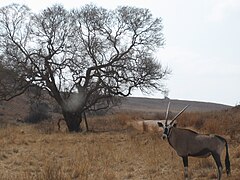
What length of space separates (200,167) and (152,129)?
1320 centimetres

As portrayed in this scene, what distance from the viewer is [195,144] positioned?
10406 millimetres

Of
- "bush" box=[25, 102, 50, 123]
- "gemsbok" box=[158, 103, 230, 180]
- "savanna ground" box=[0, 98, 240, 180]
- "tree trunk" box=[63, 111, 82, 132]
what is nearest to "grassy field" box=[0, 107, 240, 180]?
"savanna ground" box=[0, 98, 240, 180]

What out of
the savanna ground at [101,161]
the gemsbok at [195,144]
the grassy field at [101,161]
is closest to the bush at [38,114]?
the savanna ground at [101,161]

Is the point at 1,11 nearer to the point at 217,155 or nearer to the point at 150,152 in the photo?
the point at 150,152

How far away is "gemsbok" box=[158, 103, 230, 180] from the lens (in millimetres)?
10117

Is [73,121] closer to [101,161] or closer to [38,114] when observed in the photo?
[38,114]

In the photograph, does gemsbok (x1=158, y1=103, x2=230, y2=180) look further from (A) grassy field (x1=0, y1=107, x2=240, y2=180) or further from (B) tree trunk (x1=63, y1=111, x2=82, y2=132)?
(B) tree trunk (x1=63, y1=111, x2=82, y2=132)

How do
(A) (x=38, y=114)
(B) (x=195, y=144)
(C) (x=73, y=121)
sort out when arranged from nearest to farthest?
1. (B) (x=195, y=144)
2. (C) (x=73, y=121)
3. (A) (x=38, y=114)

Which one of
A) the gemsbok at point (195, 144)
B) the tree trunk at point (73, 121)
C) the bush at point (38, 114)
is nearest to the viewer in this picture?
the gemsbok at point (195, 144)

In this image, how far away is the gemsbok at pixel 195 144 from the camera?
10117 mm

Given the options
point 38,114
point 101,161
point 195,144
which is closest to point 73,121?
point 38,114

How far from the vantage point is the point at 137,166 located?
42.2 feet

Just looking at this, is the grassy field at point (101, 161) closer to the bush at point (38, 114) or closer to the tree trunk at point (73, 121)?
the tree trunk at point (73, 121)

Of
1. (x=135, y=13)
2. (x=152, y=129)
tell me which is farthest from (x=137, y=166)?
(x=135, y=13)
